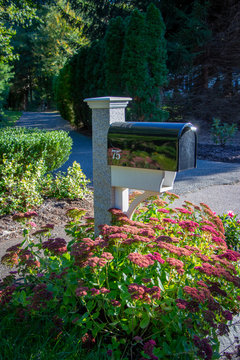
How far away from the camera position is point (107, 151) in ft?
8.80

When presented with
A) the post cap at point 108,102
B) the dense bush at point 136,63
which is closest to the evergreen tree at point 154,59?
the dense bush at point 136,63

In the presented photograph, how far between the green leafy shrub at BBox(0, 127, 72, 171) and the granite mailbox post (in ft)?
6.60

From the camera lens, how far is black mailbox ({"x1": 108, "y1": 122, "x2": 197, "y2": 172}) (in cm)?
230

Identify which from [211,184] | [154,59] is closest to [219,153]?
[211,184]

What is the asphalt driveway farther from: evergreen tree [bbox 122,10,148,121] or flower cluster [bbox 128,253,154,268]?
flower cluster [bbox 128,253,154,268]

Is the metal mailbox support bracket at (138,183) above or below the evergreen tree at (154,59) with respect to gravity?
below

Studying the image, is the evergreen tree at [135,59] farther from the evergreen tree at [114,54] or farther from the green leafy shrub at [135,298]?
the green leafy shrub at [135,298]

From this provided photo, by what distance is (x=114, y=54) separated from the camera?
1041cm

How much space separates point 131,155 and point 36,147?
2.64m

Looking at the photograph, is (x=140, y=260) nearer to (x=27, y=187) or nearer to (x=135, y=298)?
(x=135, y=298)

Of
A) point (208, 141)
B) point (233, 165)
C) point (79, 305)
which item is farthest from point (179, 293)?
point (208, 141)

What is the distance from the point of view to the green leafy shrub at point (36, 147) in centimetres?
445

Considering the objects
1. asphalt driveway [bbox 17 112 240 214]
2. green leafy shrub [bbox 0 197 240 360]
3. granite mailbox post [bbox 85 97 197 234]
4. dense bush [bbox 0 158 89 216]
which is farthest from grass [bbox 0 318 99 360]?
asphalt driveway [bbox 17 112 240 214]

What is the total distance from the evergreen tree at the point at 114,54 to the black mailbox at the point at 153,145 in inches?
324
